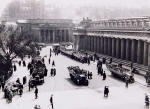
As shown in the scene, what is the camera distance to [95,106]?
28.3 metres

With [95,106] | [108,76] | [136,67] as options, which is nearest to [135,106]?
[95,106]

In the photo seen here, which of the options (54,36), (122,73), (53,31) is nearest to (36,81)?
(122,73)

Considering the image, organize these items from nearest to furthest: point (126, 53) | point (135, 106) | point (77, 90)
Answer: point (135, 106) < point (77, 90) < point (126, 53)

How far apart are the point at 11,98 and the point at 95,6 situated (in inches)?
6080

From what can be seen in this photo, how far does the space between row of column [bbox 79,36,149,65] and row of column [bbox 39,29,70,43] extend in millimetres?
45960

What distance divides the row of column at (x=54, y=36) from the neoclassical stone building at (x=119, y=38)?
1664 inches

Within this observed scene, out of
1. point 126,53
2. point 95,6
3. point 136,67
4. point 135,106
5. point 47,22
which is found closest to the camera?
point 135,106

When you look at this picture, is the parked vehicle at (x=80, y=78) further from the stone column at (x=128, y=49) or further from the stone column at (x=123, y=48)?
the stone column at (x=123, y=48)

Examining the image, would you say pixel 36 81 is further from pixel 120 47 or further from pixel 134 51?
pixel 120 47

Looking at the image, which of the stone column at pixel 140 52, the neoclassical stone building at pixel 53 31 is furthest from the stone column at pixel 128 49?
the neoclassical stone building at pixel 53 31

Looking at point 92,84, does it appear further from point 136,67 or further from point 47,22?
point 47,22

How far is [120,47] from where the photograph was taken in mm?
58969

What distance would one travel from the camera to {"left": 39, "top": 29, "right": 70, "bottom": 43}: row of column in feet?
413

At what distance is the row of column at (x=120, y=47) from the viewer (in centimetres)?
4869
